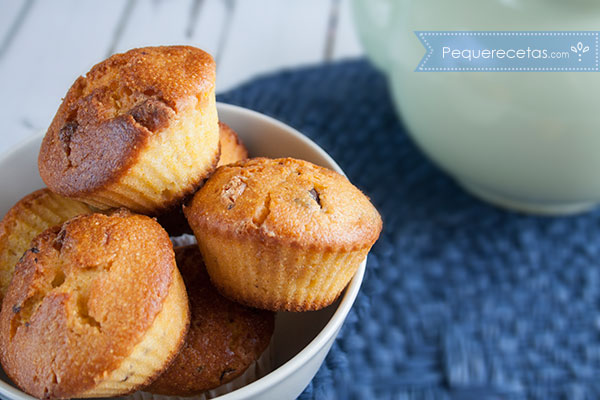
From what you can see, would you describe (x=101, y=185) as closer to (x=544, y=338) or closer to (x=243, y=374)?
(x=243, y=374)

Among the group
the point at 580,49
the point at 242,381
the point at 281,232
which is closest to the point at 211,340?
the point at 242,381

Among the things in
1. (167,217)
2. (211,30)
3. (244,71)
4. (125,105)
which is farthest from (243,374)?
(211,30)

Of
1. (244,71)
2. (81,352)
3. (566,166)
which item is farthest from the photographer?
(244,71)

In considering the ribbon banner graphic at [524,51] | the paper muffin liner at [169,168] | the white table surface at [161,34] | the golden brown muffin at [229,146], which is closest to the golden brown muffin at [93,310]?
the paper muffin liner at [169,168]

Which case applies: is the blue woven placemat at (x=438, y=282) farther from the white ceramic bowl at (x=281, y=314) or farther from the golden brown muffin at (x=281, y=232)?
the golden brown muffin at (x=281, y=232)

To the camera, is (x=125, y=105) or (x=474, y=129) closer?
(x=125, y=105)

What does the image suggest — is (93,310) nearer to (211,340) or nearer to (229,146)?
(211,340)
